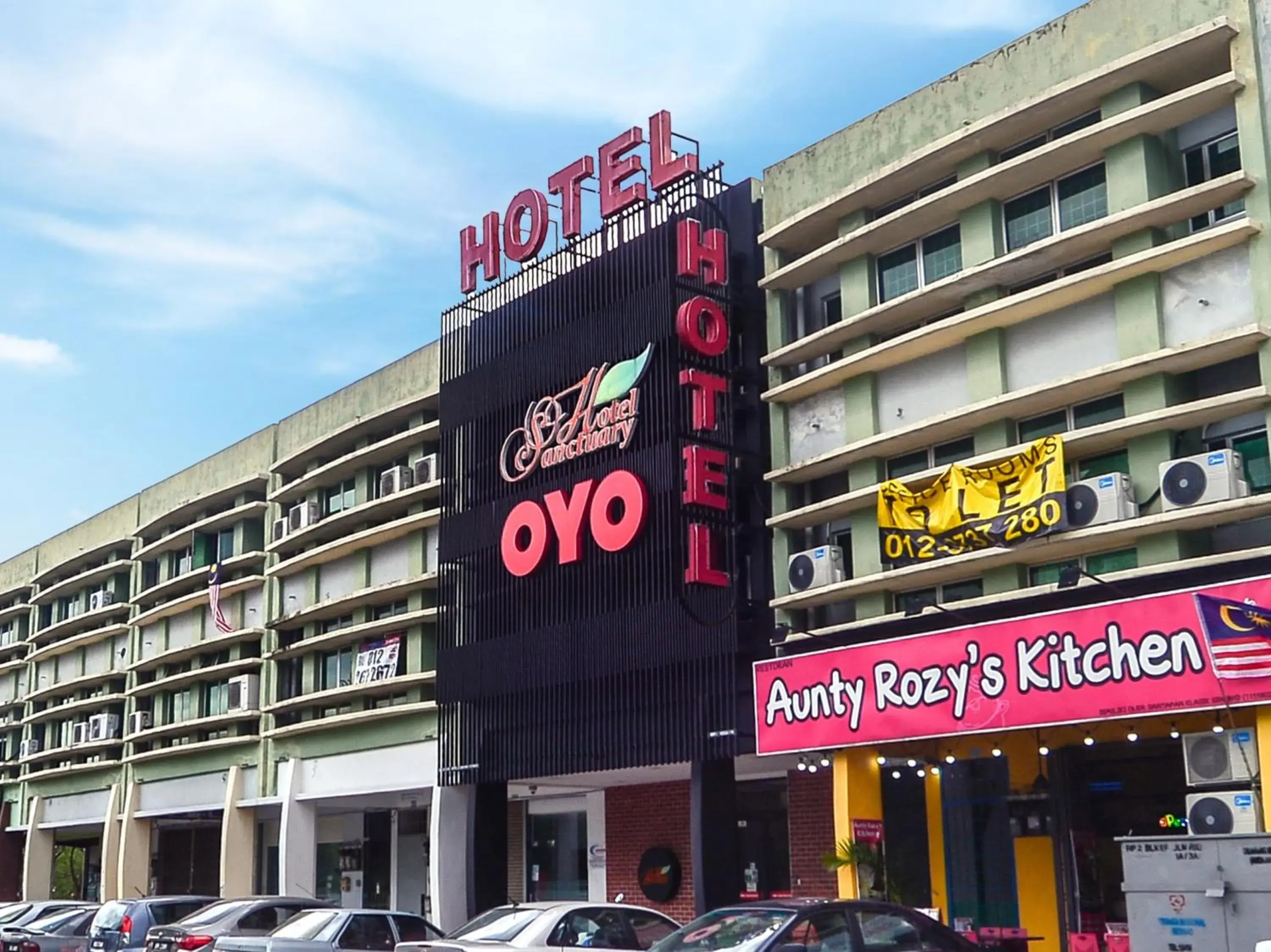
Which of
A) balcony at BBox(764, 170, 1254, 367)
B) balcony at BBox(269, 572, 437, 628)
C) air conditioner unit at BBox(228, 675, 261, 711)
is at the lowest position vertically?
air conditioner unit at BBox(228, 675, 261, 711)

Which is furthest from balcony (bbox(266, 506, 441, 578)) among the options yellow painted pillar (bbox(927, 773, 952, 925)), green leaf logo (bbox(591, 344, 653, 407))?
yellow painted pillar (bbox(927, 773, 952, 925))

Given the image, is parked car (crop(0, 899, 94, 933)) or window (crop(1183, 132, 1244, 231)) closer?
window (crop(1183, 132, 1244, 231))

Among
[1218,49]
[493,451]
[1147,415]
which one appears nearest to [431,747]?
[493,451]

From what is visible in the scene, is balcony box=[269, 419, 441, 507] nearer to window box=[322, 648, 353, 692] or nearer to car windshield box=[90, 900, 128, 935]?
window box=[322, 648, 353, 692]

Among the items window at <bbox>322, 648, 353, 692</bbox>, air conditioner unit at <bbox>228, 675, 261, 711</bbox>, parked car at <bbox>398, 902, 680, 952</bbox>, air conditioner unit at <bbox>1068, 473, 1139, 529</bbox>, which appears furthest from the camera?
air conditioner unit at <bbox>228, 675, 261, 711</bbox>

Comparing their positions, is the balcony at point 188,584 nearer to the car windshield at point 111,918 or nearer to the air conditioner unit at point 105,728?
the air conditioner unit at point 105,728

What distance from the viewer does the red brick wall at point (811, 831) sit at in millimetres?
28031

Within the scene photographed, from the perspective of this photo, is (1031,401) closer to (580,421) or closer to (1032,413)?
(1032,413)

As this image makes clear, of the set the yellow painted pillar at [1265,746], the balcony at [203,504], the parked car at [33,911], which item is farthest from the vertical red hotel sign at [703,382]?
the balcony at [203,504]

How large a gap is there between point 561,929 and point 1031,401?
10.3 meters

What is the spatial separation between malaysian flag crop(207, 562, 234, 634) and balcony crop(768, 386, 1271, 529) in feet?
76.9

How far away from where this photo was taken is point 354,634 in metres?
38.1

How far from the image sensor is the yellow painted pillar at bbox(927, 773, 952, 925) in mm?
25547

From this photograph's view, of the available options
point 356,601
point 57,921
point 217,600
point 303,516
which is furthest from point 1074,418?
point 217,600
